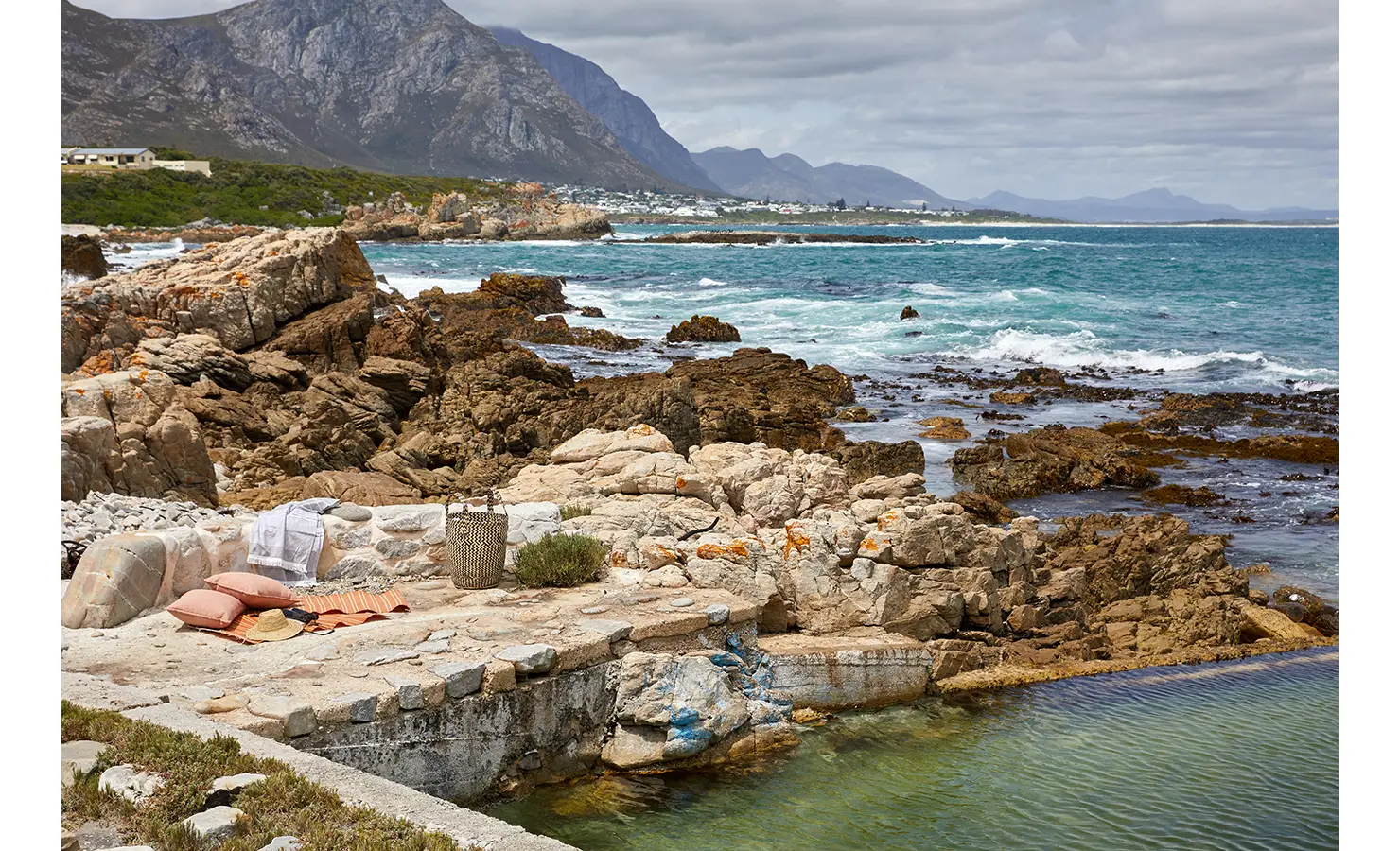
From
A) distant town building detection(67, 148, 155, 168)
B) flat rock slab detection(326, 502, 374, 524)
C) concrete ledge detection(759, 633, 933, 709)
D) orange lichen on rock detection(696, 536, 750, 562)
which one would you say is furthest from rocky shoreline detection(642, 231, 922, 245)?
concrete ledge detection(759, 633, 933, 709)

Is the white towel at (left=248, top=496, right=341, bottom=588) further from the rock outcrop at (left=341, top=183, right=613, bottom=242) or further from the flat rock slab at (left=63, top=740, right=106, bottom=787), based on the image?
the rock outcrop at (left=341, top=183, right=613, bottom=242)

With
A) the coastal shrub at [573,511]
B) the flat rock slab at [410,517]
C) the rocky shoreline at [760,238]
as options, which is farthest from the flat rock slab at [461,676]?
the rocky shoreline at [760,238]

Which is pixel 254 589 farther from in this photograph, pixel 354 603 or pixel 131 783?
pixel 131 783

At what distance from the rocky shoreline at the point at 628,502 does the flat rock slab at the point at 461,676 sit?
12 cm

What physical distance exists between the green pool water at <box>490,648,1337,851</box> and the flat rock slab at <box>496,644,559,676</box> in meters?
0.89

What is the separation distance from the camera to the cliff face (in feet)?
356

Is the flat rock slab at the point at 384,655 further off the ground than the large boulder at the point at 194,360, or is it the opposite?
the large boulder at the point at 194,360

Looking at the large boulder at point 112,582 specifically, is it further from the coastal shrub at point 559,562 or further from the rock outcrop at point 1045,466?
the rock outcrop at point 1045,466

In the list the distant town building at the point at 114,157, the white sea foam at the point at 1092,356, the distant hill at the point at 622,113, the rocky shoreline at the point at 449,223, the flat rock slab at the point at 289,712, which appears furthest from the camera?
the distant hill at the point at 622,113

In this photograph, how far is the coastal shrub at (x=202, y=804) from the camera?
207 inches

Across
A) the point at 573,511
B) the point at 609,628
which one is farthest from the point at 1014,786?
the point at 573,511

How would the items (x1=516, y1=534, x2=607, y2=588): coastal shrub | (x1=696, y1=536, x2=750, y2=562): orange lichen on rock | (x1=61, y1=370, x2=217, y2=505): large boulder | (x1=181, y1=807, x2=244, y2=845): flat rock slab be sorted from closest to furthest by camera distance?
1. (x1=181, y1=807, x2=244, y2=845): flat rock slab
2. (x1=516, y1=534, x2=607, y2=588): coastal shrub
3. (x1=696, y1=536, x2=750, y2=562): orange lichen on rock
4. (x1=61, y1=370, x2=217, y2=505): large boulder

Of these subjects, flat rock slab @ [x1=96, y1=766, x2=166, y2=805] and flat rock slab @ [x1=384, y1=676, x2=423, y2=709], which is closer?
flat rock slab @ [x1=96, y1=766, x2=166, y2=805]
